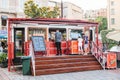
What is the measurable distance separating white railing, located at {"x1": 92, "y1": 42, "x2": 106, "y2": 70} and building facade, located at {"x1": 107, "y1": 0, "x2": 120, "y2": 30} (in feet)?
169

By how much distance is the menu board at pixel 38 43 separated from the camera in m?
19.2

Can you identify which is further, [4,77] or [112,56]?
[112,56]

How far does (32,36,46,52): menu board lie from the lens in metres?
19.2

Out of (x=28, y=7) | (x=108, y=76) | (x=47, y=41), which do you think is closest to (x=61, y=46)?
(x=47, y=41)

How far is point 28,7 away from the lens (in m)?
35.4

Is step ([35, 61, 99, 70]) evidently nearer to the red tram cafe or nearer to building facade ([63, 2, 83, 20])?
the red tram cafe

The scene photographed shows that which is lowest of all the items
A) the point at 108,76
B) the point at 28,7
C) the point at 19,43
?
the point at 108,76

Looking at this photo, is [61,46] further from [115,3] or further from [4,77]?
[115,3]

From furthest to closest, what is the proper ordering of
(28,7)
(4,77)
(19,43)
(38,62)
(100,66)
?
(28,7) < (19,43) < (100,66) < (38,62) < (4,77)

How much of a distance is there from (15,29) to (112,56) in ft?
20.7

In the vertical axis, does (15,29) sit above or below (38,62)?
above

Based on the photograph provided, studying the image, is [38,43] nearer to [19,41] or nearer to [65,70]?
[19,41]

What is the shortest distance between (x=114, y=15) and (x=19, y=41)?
53903 mm

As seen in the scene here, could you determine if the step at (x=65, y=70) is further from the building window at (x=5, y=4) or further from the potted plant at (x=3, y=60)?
the building window at (x=5, y=4)
